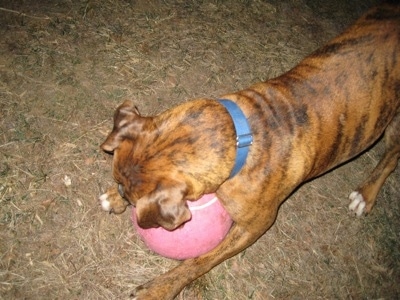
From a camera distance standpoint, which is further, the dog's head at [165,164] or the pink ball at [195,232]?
Answer: the pink ball at [195,232]

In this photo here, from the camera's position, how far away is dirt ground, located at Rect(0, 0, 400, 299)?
359 cm

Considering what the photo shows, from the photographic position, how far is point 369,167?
5.11 metres

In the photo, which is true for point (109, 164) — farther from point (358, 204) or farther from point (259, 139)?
point (358, 204)

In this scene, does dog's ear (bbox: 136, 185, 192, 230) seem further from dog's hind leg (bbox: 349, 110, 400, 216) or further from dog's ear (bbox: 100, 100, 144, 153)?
dog's hind leg (bbox: 349, 110, 400, 216)

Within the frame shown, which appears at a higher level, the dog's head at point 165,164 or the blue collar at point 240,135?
the blue collar at point 240,135

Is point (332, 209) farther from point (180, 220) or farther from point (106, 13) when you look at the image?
point (106, 13)

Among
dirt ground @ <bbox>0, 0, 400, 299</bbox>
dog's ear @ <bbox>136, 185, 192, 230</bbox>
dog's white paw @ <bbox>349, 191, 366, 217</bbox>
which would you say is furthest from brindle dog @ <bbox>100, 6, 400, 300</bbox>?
dog's white paw @ <bbox>349, 191, 366, 217</bbox>

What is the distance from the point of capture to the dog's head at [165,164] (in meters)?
2.55

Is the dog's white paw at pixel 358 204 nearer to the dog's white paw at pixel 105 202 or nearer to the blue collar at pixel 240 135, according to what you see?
the blue collar at pixel 240 135

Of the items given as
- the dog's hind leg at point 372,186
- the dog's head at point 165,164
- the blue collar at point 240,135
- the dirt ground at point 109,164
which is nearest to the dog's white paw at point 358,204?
the dog's hind leg at point 372,186

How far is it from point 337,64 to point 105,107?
2.77 metres

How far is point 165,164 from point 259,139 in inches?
34.2

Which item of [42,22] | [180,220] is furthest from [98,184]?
[42,22]

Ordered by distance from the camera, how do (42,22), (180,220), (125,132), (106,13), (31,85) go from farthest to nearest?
(106,13) → (42,22) → (31,85) → (125,132) → (180,220)
